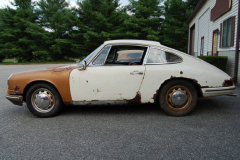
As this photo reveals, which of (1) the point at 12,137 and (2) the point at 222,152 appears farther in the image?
(1) the point at 12,137

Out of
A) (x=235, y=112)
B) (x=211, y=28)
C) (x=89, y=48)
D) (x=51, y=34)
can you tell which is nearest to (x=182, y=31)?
(x=89, y=48)

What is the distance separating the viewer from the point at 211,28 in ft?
38.3

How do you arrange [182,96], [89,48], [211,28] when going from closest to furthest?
[182,96]
[211,28]
[89,48]

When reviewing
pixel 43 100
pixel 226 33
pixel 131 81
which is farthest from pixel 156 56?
pixel 226 33

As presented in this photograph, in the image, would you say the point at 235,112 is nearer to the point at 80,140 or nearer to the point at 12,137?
the point at 80,140

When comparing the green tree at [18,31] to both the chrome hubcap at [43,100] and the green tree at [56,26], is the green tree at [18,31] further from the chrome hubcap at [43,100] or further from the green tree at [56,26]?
the chrome hubcap at [43,100]

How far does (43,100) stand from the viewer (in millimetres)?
3697

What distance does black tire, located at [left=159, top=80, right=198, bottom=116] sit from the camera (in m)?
3.64

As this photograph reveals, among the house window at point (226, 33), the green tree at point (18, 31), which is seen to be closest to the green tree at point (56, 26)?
the green tree at point (18, 31)

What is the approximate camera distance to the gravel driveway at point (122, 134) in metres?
2.39

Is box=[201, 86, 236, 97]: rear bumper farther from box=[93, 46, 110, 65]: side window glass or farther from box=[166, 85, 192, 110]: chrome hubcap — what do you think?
box=[93, 46, 110, 65]: side window glass

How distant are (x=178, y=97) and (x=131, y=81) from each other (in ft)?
2.99

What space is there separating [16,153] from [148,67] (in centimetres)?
244

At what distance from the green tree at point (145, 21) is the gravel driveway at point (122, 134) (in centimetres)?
2650
